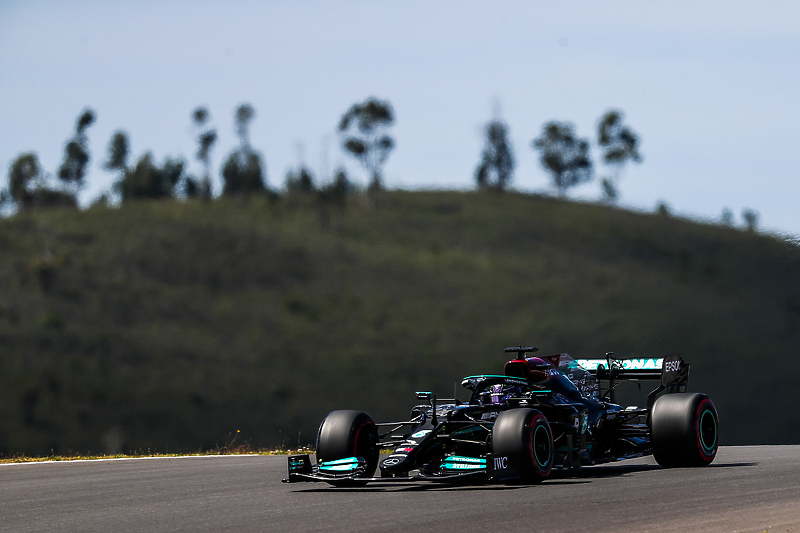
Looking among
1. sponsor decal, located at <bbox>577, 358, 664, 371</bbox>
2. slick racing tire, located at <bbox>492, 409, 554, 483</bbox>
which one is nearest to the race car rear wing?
sponsor decal, located at <bbox>577, 358, 664, 371</bbox>

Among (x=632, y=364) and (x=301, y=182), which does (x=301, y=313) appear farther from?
(x=632, y=364)

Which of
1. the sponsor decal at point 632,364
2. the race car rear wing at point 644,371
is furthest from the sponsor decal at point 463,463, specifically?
the sponsor decal at point 632,364

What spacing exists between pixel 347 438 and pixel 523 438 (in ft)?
7.15

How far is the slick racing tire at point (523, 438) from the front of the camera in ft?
39.4

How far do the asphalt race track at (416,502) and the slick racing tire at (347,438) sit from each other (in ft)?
1.47

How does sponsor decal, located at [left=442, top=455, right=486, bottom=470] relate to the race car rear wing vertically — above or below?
below

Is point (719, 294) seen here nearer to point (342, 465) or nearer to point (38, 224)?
point (342, 465)

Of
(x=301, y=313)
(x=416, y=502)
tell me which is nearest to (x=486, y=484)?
(x=416, y=502)

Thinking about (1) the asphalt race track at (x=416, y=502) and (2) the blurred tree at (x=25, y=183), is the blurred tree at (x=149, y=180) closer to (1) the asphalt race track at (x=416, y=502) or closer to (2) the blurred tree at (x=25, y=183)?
(2) the blurred tree at (x=25, y=183)

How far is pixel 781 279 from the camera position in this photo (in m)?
30.1

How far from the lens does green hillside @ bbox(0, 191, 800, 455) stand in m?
59.9

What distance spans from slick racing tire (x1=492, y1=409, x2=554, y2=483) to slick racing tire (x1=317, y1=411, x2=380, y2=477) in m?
1.76

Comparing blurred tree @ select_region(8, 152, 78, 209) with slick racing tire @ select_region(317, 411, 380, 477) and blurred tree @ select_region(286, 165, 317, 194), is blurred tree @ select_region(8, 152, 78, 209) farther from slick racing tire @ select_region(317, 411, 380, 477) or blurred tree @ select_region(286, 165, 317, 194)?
slick racing tire @ select_region(317, 411, 380, 477)

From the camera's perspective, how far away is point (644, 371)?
16078 mm
